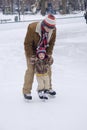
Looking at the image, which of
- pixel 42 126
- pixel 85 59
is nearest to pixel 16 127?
pixel 42 126

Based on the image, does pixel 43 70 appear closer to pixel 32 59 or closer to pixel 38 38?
pixel 32 59

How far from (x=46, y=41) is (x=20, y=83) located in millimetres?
2346

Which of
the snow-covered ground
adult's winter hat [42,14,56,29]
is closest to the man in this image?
adult's winter hat [42,14,56,29]

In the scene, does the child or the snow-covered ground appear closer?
the snow-covered ground

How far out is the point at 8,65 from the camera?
35.9 feet

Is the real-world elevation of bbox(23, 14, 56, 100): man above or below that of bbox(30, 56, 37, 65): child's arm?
above

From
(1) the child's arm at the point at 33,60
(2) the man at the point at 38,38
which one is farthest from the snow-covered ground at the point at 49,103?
(1) the child's arm at the point at 33,60

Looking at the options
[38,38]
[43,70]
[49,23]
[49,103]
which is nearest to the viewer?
[49,23]

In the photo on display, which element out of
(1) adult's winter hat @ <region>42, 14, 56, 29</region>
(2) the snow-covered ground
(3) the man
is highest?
(1) adult's winter hat @ <region>42, 14, 56, 29</region>

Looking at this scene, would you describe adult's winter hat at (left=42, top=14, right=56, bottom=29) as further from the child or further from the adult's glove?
the adult's glove

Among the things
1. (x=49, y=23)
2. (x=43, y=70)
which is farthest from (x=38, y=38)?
(x=43, y=70)

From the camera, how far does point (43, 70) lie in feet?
20.6

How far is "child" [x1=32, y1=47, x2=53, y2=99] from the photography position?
6.17m

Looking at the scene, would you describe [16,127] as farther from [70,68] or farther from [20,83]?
[70,68]
